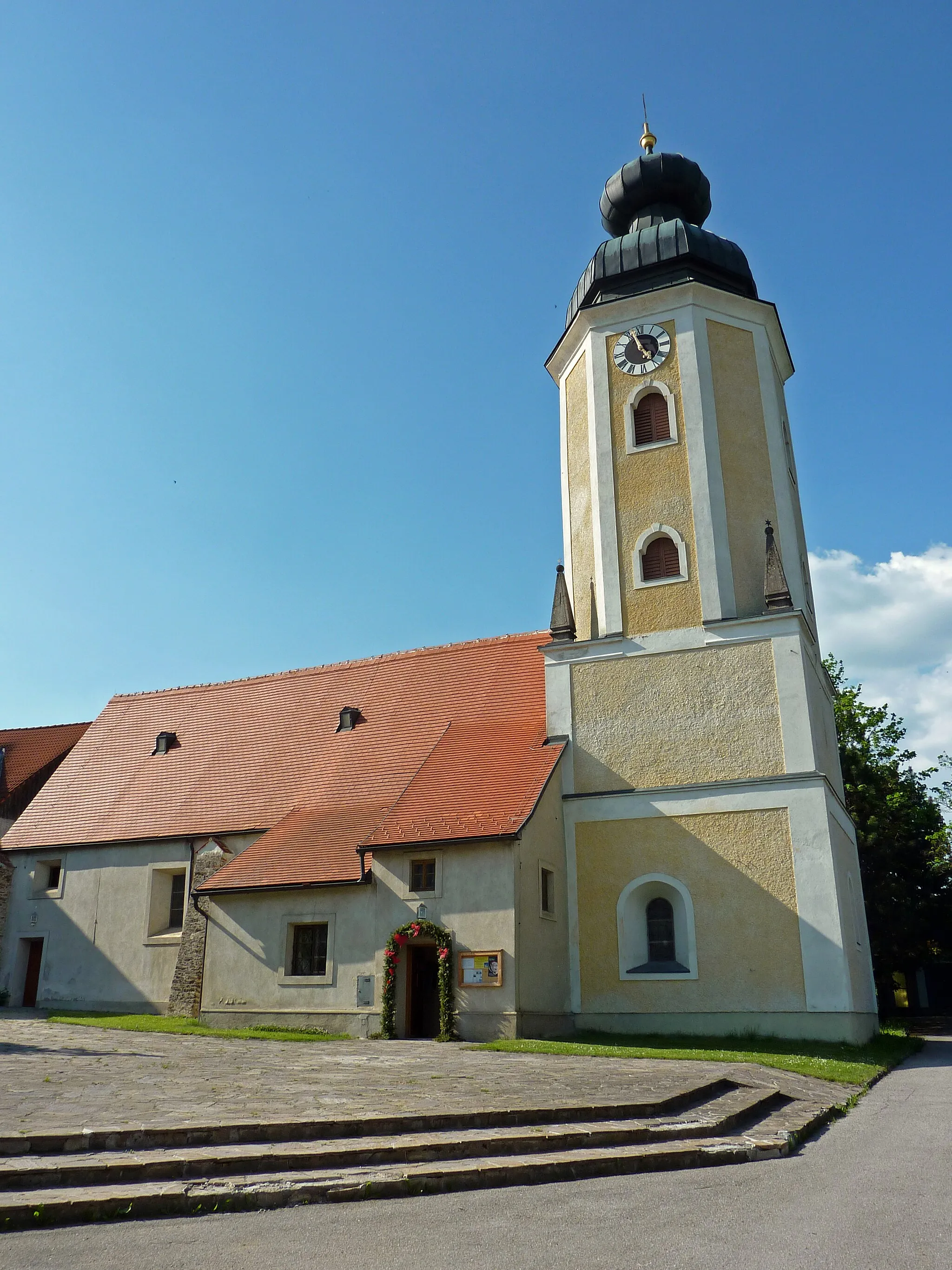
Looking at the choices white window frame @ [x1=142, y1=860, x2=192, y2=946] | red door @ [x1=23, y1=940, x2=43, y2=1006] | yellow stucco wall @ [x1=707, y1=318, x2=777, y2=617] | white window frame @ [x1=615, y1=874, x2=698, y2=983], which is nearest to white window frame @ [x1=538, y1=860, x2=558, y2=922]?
white window frame @ [x1=615, y1=874, x2=698, y2=983]

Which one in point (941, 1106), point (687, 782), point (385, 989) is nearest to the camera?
point (941, 1106)

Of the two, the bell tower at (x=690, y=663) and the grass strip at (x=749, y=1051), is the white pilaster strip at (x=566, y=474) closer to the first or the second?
the bell tower at (x=690, y=663)

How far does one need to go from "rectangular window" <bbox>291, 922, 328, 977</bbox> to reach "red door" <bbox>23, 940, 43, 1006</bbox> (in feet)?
29.4

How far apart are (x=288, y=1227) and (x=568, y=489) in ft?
60.1

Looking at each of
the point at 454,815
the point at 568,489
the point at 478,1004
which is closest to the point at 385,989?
the point at 478,1004

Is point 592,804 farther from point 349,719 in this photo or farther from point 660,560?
point 349,719

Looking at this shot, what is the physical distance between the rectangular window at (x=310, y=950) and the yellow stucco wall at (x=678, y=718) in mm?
5737

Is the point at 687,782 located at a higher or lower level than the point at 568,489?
lower

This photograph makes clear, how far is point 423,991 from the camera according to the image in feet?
60.0

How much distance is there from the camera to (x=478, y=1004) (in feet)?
54.7

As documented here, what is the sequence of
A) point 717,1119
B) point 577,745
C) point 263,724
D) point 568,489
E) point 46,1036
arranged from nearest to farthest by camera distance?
point 717,1119 → point 46,1036 → point 577,745 → point 568,489 → point 263,724

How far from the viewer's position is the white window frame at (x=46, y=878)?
984 inches

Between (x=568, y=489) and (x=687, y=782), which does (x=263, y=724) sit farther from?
(x=687, y=782)

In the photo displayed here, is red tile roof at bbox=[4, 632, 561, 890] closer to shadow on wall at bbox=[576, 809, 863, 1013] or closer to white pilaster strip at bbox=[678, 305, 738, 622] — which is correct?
shadow on wall at bbox=[576, 809, 863, 1013]
